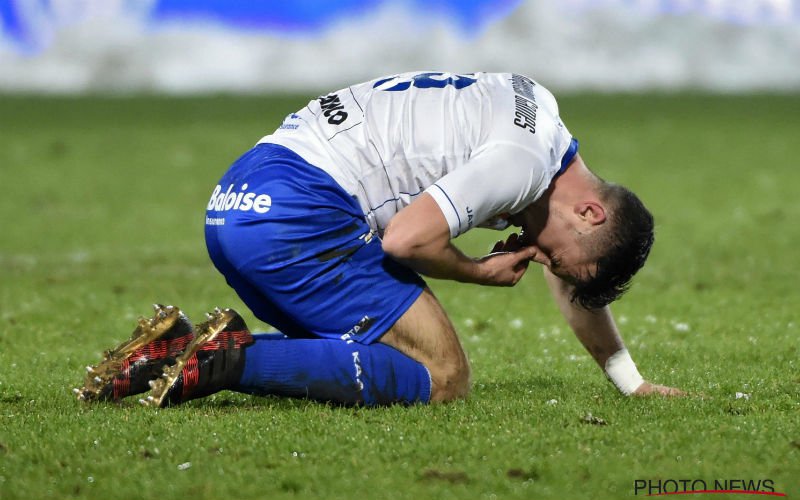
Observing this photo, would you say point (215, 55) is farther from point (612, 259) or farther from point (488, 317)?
point (612, 259)

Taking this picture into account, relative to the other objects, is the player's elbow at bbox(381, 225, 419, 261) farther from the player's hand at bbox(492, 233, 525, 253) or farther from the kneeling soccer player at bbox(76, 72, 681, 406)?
the player's hand at bbox(492, 233, 525, 253)

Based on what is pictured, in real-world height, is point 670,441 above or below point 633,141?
above

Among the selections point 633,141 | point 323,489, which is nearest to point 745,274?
point 323,489

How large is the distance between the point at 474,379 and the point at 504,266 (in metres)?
1.27

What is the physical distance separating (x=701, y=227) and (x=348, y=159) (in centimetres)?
999

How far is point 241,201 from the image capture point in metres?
6.36

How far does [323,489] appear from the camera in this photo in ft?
16.5

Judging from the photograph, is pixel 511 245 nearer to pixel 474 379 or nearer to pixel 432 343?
pixel 432 343

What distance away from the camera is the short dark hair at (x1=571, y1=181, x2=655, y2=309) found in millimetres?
6371

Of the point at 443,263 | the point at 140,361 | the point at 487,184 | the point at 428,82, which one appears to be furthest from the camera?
the point at 428,82

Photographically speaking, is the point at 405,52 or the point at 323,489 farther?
the point at 405,52

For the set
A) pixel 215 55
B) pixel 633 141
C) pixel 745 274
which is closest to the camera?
pixel 745 274

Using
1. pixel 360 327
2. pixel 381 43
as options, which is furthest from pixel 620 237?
pixel 381 43

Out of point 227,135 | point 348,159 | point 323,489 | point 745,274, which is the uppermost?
point 348,159
